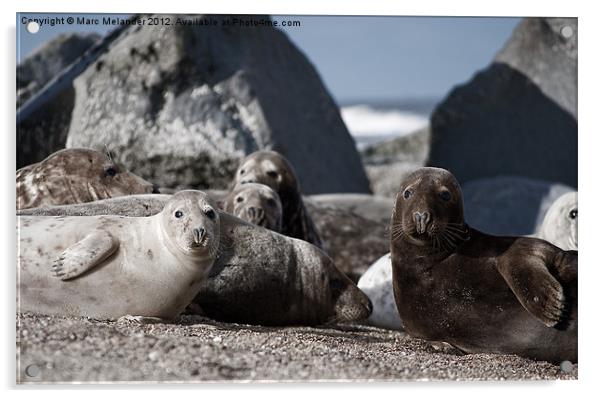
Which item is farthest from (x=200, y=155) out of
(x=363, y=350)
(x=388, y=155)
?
(x=388, y=155)

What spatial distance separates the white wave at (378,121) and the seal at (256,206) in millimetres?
2041

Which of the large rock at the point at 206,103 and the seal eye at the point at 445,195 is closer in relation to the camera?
the seal eye at the point at 445,195

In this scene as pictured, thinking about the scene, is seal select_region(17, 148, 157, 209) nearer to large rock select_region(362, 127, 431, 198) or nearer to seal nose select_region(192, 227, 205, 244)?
seal nose select_region(192, 227, 205, 244)

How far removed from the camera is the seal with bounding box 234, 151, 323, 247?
31.0ft

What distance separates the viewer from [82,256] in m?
6.04

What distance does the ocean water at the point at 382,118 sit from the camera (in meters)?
10.7

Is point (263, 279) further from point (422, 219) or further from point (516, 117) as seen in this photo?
point (516, 117)

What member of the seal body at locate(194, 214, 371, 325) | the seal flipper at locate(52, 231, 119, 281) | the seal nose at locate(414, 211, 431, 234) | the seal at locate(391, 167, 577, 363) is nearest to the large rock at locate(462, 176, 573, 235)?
the seal body at locate(194, 214, 371, 325)

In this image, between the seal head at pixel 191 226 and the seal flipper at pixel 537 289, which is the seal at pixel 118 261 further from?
the seal flipper at pixel 537 289

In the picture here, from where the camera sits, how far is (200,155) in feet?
36.4

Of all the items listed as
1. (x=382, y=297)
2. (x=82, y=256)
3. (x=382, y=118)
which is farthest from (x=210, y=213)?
(x=382, y=118)

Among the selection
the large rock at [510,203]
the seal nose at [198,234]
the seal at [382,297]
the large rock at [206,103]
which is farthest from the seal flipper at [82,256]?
the large rock at [510,203]

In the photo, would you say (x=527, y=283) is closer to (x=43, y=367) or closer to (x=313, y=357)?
(x=313, y=357)

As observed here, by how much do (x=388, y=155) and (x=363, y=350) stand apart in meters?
11.9
